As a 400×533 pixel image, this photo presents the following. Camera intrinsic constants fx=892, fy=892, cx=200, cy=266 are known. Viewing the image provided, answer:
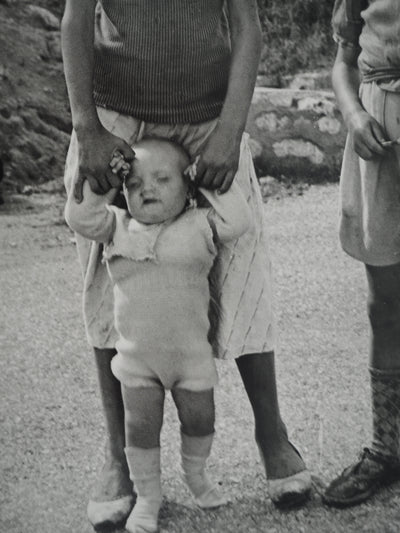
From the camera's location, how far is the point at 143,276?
2.46m

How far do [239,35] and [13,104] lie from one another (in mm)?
6987

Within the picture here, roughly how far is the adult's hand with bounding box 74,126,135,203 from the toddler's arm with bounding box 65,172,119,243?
1.3 inches

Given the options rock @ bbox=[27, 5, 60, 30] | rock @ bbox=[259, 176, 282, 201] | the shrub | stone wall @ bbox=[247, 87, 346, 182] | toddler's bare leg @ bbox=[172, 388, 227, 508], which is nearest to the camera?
toddler's bare leg @ bbox=[172, 388, 227, 508]

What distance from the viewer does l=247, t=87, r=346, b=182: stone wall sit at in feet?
→ 25.7

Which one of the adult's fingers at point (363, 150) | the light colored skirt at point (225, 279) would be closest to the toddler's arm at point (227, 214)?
the light colored skirt at point (225, 279)

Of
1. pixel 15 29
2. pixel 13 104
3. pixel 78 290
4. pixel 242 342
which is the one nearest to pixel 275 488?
pixel 242 342

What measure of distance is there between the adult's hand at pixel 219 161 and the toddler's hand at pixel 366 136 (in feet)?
1.24

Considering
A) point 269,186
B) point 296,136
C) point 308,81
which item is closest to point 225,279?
point 269,186

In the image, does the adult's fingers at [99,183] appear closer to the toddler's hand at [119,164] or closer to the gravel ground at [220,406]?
the toddler's hand at [119,164]

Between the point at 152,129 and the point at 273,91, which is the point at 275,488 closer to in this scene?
the point at 152,129

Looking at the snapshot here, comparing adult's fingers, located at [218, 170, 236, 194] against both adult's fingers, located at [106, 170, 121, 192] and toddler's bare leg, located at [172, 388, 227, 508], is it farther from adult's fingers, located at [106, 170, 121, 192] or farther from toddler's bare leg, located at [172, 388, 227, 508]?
toddler's bare leg, located at [172, 388, 227, 508]

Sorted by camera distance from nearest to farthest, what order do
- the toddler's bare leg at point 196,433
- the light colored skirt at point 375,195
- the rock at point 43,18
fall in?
the toddler's bare leg at point 196,433
the light colored skirt at point 375,195
the rock at point 43,18

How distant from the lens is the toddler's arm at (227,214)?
246cm

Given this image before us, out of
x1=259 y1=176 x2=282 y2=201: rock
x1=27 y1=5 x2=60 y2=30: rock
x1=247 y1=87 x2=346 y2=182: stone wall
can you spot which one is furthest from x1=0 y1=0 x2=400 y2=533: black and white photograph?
x1=27 y1=5 x2=60 y2=30: rock
